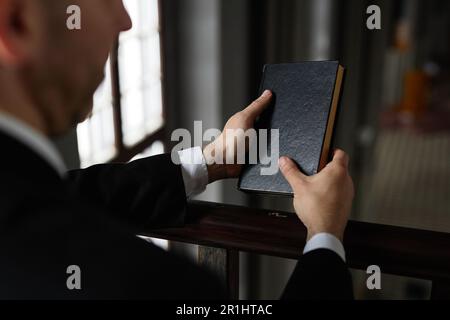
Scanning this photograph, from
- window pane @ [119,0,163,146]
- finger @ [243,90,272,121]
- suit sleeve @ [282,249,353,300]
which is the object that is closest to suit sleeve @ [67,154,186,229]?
finger @ [243,90,272,121]

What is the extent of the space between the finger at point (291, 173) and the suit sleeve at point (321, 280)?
165 millimetres

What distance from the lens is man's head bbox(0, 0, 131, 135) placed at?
1.57ft

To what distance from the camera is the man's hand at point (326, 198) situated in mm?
717

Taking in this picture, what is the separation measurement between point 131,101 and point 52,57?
5.87 feet

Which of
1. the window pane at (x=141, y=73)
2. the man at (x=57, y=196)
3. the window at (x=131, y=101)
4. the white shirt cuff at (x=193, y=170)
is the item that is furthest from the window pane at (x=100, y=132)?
the man at (x=57, y=196)

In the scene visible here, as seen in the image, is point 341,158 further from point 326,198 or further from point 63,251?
point 63,251

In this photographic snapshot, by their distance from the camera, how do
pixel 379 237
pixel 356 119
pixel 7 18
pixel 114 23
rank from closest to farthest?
pixel 7 18 < pixel 114 23 < pixel 379 237 < pixel 356 119

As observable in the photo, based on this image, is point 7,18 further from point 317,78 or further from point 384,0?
point 384,0

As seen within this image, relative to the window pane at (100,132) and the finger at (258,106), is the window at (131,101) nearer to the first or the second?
the window pane at (100,132)

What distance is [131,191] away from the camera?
0.89 m

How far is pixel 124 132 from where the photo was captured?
88.6 inches

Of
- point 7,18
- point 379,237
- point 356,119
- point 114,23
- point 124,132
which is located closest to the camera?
point 7,18
